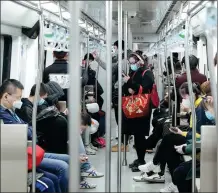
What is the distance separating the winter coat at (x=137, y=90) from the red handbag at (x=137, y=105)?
1.9 inches

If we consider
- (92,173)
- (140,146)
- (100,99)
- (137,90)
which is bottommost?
(92,173)

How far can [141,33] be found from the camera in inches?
Answer: 221

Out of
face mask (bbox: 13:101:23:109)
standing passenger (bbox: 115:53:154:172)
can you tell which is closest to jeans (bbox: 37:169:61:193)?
face mask (bbox: 13:101:23:109)

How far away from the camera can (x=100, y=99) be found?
4.27m

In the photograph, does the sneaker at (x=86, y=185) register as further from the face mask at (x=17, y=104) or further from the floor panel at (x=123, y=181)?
the face mask at (x=17, y=104)

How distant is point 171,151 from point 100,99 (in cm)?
98

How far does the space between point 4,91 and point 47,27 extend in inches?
22.7

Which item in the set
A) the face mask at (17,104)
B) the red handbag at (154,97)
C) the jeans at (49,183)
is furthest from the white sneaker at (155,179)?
the face mask at (17,104)

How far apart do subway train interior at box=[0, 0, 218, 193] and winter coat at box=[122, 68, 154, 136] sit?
0.01 meters

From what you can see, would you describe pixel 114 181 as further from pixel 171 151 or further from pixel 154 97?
pixel 154 97

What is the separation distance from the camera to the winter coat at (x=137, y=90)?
4324 millimetres

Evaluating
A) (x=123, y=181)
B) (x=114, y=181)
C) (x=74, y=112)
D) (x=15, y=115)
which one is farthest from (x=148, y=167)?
(x=74, y=112)

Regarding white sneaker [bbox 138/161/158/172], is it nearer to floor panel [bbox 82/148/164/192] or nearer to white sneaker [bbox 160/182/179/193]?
floor panel [bbox 82/148/164/192]

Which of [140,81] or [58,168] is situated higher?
[140,81]
